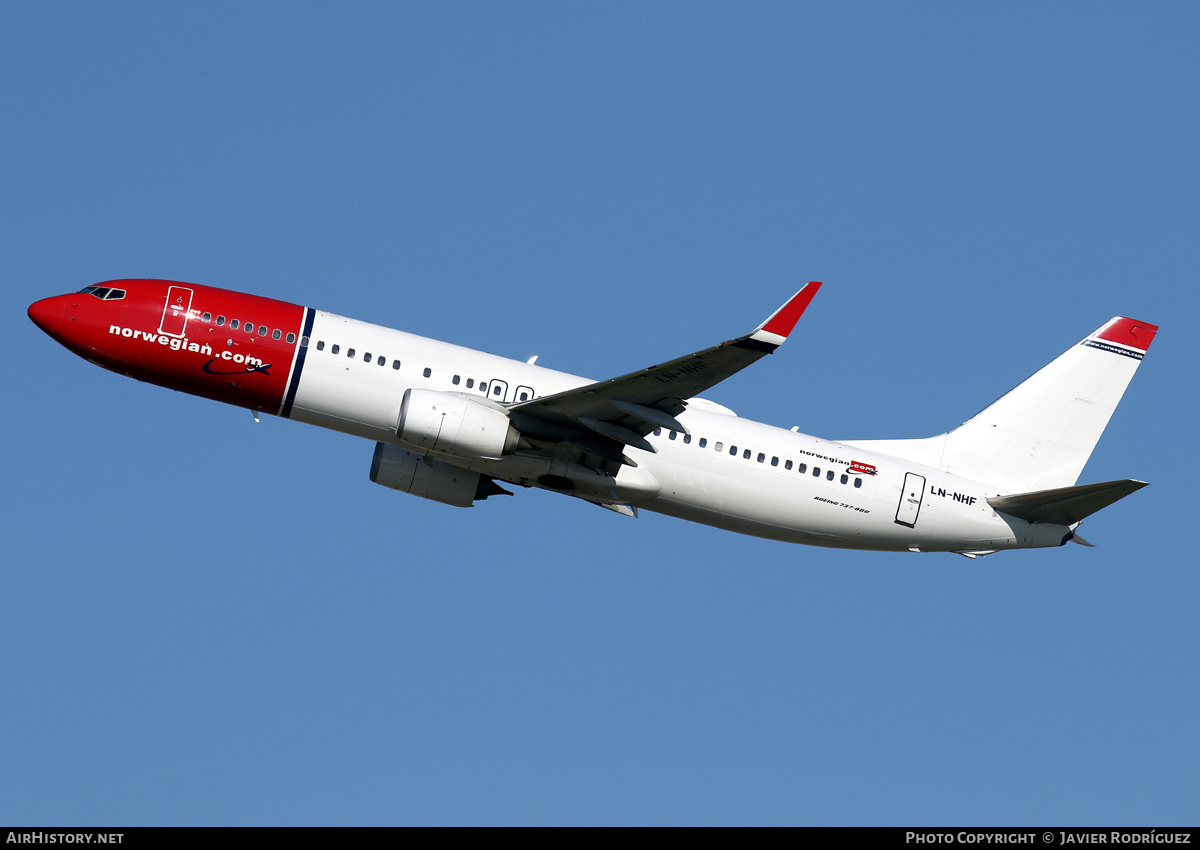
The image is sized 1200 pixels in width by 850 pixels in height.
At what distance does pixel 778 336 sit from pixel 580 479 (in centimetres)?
789

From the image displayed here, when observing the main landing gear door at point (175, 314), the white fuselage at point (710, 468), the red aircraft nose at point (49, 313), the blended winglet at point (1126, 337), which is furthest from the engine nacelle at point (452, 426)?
the blended winglet at point (1126, 337)

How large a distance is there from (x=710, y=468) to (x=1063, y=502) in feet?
34.6

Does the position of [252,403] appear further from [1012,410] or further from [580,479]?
[1012,410]

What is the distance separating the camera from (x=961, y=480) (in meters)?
39.7

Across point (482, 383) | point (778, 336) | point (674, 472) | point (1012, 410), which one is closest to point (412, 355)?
point (482, 383)

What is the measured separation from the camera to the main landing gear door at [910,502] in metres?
38.4

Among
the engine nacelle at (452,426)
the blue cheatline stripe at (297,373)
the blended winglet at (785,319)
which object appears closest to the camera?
the blended winglet at (785,319)

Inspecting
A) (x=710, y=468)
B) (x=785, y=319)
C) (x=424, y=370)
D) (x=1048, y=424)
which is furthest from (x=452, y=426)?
(x=1048, y=424)

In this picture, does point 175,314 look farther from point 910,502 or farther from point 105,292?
point 910,502

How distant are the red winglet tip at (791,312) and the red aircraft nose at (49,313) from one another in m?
19.3

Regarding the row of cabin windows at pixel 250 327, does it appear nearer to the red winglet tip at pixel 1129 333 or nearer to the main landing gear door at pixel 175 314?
the main landing gear door at pixel 175 314

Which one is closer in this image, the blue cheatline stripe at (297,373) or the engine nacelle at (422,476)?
the blue cheatline stripe at (297,373)

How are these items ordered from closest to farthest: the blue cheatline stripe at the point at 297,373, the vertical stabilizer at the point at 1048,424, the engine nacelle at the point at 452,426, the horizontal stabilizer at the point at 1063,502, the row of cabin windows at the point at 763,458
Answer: the engine nacelle at the point at 452,426, the blue cheatline stripe at the point at 297,373, the horizontal stabilizer at the point at 1063,502, the row of cabin windows at the point at 763,458, the vertical stabilizer at the point at 1048,424
